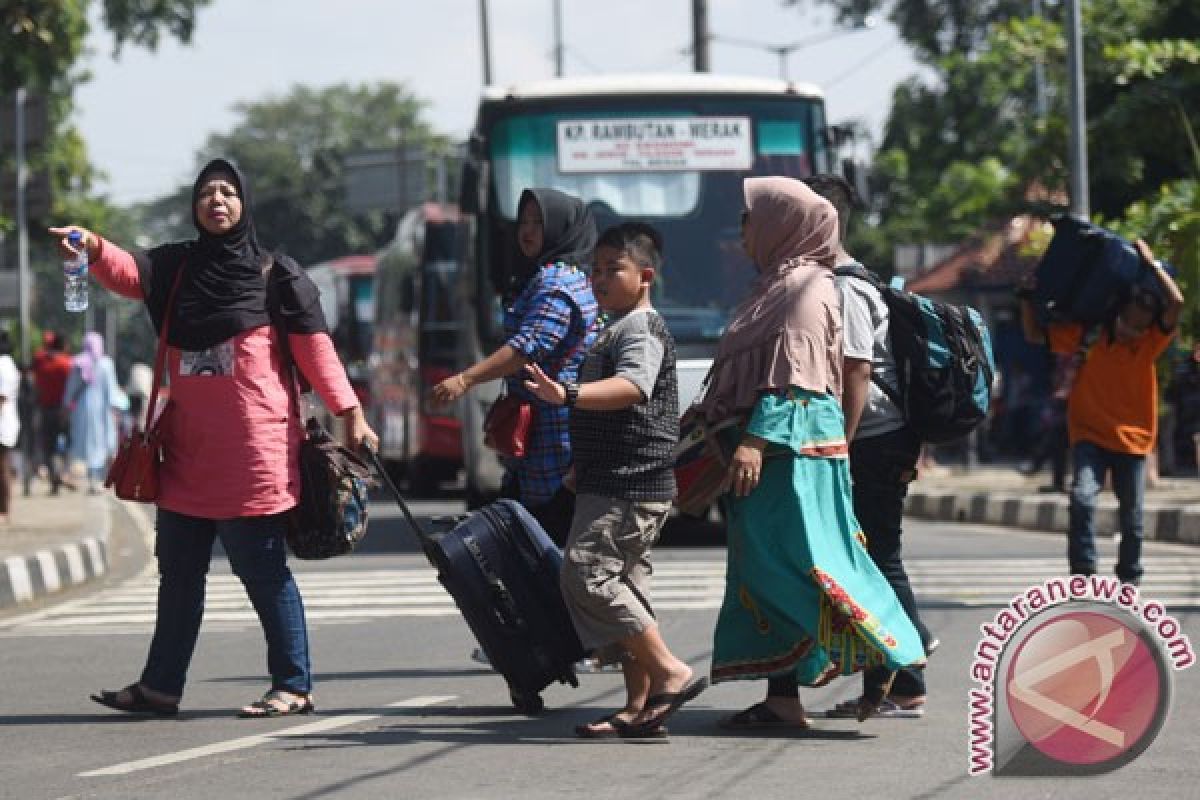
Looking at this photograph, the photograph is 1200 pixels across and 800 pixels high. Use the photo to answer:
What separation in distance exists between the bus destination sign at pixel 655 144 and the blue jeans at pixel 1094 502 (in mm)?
6512

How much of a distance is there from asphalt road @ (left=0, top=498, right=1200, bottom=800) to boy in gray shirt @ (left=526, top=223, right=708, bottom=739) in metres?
0.18

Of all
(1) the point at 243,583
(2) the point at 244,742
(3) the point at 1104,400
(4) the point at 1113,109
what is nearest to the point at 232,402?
(1) the point at 243,583

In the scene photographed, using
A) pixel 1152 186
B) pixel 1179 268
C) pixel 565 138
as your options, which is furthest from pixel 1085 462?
pixel 1152 186

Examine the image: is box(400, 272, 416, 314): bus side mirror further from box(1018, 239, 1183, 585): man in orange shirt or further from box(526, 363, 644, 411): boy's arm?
box(526, 363, 644, 411): boy's arm

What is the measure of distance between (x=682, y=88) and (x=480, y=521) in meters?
10.8

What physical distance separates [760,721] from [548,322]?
170 cm

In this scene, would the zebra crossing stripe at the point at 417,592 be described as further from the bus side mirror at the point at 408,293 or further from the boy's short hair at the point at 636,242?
the bus side mirror at the point at 408,293

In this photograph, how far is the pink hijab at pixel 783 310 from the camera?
25.1 feet

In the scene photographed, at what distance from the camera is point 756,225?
776cm

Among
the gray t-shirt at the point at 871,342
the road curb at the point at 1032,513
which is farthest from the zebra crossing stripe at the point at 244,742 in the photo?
the road curb at the point at 1032,513

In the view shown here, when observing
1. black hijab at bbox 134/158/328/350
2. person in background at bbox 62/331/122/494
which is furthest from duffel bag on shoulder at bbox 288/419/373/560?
person in background at bbox 62/331/122/494

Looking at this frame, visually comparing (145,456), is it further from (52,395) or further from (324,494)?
(52,395)

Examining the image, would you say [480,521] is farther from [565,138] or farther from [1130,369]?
[565,138]

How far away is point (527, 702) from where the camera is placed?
8.47 meters
